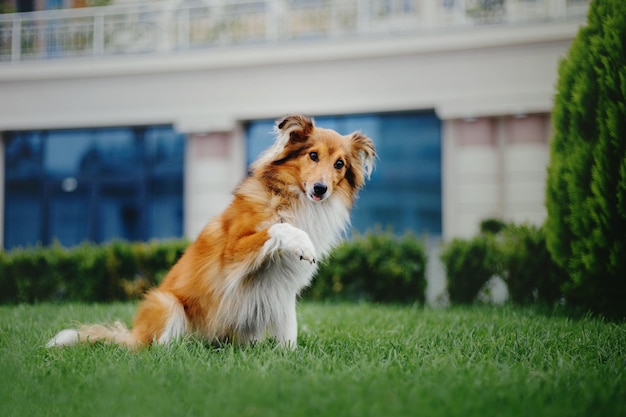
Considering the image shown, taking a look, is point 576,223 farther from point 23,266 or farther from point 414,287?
point 23,266

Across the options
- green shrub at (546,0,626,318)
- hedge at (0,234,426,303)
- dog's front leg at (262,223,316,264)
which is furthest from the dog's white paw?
hedge at (0,234,426,303)

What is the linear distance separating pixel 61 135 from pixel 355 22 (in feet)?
23.6

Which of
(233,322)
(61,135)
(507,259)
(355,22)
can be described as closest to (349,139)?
(233,322)

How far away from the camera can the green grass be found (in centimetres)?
278

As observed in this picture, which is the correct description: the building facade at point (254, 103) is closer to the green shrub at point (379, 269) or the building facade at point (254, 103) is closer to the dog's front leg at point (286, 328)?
the green shrub at point (379, 269)

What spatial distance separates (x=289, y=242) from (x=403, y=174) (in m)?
9.11

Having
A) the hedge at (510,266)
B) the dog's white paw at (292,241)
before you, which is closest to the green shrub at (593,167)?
the hedge at (510,266)

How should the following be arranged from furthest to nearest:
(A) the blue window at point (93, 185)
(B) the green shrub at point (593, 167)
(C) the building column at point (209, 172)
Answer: (A) the blue window at point (93, 185) → (C) the building column at point (209, 172) → (B) the green shrub at point (593, 167)

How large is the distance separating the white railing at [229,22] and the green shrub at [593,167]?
19.4 ft

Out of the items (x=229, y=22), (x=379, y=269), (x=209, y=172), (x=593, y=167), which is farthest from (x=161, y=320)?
(x=229, y=22)

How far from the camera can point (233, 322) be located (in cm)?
417

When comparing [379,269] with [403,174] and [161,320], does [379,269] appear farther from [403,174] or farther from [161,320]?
[161,320]

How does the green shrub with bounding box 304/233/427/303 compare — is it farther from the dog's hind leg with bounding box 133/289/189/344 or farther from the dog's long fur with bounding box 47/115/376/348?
the dog's hind leg with bounding box 133/289/189/344

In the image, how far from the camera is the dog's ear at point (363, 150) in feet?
14.8
